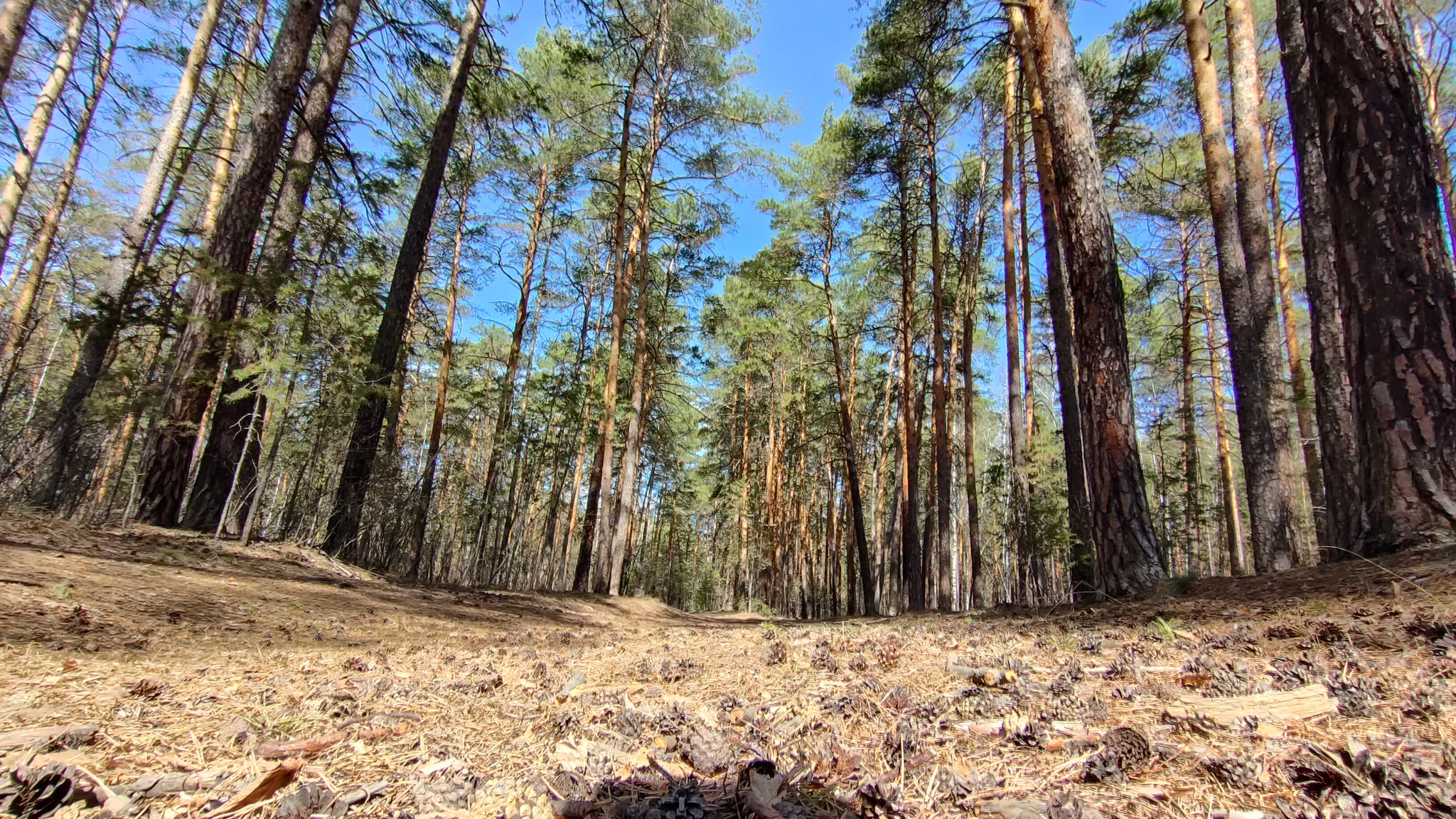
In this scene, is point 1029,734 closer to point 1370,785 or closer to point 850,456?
point 1370,785

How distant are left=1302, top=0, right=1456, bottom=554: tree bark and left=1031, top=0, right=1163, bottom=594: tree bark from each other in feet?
4.72

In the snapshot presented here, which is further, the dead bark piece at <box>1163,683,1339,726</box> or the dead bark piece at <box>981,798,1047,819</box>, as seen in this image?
the dead bark piece at <box>1163,683,1339,726</box>

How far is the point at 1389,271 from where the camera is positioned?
299 centimetres

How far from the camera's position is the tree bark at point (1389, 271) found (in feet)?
9.33

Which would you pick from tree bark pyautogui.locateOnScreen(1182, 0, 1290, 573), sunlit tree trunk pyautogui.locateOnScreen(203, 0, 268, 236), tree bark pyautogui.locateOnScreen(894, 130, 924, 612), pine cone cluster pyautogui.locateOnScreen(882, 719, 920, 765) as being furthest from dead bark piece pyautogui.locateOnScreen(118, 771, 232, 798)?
sunlit tree trunk pyautogui.locateOnScreen(203, 0, 268, 236)

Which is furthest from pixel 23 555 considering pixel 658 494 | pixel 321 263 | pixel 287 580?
pixel 658 494

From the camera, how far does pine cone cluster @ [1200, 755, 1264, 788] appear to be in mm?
1129

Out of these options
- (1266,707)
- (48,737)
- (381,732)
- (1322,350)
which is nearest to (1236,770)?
(1266,707)

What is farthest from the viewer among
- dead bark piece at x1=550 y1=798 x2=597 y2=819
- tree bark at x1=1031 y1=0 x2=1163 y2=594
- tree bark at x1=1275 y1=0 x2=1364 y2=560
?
tree bark at x1=1031 y1=0 x2=1163 y2=594

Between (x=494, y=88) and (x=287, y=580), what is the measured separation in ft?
25.1

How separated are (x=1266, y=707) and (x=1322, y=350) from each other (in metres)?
4.18

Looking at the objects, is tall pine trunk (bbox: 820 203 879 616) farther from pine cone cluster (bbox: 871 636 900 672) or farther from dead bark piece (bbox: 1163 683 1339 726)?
dead bark piece (bbox: 1163 683 1339 726)

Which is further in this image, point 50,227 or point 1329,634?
point 50,227

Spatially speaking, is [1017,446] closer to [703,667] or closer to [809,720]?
[703,667]
